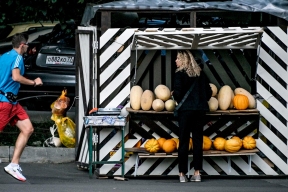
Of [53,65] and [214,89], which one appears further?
[53,65]

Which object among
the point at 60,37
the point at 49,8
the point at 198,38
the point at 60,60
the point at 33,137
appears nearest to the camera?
the point at 198,38

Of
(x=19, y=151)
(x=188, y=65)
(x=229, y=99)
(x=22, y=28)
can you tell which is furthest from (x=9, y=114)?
(x=22, y=28)

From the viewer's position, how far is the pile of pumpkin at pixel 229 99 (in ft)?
39.9

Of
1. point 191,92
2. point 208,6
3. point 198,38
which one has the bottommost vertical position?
point 191,92

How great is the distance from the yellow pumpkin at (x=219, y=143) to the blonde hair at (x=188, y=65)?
1021 millimetres

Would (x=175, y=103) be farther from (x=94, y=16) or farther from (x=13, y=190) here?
(x=13, y=190)

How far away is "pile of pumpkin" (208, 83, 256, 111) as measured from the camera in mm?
12164

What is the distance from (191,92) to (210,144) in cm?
92

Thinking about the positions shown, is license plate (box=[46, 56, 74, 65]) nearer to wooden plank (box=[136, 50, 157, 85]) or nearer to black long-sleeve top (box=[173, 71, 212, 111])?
wooden plank (box=[136, 50, 157, 85])

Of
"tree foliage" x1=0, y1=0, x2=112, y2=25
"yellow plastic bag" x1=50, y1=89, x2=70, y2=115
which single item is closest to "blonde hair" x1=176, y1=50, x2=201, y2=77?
"yellow plastic bag" x1=50, y1=89, x2=70, y2=115

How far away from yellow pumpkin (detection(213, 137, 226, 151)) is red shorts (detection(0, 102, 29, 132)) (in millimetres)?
2577

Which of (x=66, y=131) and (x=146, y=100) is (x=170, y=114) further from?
(x=66, y=131)

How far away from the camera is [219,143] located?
12141mm

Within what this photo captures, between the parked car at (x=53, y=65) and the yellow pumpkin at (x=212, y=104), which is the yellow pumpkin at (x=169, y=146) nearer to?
the yellow pumpkin at (x=212, y=104)
